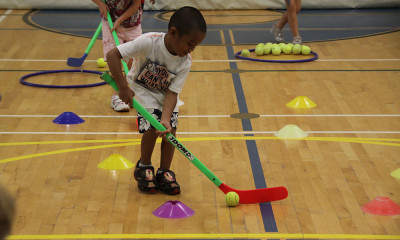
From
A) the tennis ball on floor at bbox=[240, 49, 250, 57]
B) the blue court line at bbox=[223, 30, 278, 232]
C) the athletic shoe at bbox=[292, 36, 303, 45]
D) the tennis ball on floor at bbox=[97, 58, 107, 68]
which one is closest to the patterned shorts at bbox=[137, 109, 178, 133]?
the blue court line at bbox=[223, 30, 278, 232]

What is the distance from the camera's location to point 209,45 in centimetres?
771

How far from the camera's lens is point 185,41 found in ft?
10.9

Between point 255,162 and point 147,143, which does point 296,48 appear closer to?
point 255,162

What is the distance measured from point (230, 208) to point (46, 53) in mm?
4329

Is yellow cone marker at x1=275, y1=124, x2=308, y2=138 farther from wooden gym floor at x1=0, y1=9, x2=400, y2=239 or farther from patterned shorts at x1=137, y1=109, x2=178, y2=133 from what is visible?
patterned shorts at x1=137, y1=109, x2=178, y2=133

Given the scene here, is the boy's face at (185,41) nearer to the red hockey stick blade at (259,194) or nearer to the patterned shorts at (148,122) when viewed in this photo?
the patterned shorts at (148,122)

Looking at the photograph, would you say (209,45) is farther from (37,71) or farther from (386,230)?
(386,230)

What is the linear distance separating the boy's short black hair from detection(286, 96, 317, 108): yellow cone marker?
7.40 feet

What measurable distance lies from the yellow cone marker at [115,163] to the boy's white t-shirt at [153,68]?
620mm

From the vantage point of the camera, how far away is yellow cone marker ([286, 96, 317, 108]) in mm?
5383

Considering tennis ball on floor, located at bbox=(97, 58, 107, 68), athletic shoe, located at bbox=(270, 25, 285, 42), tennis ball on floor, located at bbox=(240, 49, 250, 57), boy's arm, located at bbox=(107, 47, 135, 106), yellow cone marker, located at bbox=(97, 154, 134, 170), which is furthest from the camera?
athletic shoe, located at bbox=(270, 25, 285, 42)

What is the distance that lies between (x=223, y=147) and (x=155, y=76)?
1077 millimetres

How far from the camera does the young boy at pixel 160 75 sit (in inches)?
131

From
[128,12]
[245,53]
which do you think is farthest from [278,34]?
[128,12]
